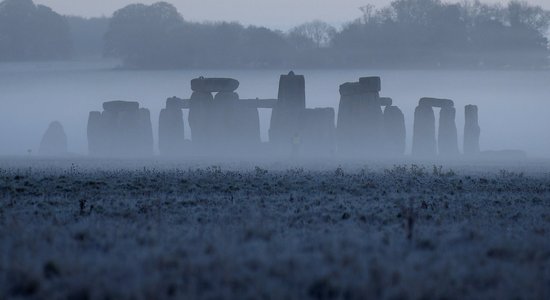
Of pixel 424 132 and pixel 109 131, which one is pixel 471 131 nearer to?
pixel 424 132

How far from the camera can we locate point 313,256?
868 centimetres

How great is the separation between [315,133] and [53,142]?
4035 cm

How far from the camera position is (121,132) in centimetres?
7756

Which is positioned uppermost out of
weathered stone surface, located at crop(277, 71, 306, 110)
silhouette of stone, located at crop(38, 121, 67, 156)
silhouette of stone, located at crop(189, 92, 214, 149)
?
weathered stone surface, located at crop(277, 71, 306, 110)

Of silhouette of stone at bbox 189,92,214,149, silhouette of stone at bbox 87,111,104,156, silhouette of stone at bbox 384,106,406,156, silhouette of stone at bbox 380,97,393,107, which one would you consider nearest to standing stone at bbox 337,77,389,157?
silhouette of stone at bbox 384,106,406,156

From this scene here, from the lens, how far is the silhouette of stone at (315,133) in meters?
67.8

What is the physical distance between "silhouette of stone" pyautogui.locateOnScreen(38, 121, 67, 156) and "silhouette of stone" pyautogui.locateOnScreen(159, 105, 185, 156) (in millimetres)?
22065

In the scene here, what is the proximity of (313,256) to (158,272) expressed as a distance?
6.24 feet

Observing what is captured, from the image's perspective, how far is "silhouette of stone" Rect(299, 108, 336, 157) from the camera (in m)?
67.8

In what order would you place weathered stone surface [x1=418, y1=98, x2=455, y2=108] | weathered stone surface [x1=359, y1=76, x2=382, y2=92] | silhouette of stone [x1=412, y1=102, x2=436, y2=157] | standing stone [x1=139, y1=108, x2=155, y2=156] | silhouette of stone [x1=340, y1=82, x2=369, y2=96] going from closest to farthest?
weathered stone surface [x1=359, y1=76, x2=382, y2=92], silhouette of stone [x1=340, y1=82, x2=369, y2=96], silhouette of stone [x1=412, y1=102, x2=436, y2=157], weathered stone surface [x1=418, y1=98, x2=455, y2=108], standing stone [x1=139, y1=108, x2=155, y2=156]

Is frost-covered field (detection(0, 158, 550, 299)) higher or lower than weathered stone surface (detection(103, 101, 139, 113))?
lower

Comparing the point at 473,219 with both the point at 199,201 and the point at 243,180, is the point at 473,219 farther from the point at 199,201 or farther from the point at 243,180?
the point at 243,180

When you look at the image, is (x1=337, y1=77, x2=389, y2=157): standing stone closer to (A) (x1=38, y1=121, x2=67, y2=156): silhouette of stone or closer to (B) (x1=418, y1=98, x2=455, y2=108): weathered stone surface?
(B) (x1=418, y1=98, x2=455, y2=108): weathered stone surface

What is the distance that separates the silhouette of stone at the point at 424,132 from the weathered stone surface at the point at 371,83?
1097 centimetres
